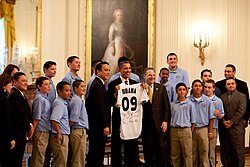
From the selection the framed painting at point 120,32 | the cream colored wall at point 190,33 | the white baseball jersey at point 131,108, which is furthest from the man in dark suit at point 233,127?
the framed painting at point 120,32

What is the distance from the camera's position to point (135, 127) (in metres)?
6.89

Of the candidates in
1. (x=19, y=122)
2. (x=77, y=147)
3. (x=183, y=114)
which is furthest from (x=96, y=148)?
(x=183, y=114)

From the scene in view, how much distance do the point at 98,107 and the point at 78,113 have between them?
33 cm

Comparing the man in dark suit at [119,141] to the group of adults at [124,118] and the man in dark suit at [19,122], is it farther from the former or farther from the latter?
the man in dark suit at [19,122]

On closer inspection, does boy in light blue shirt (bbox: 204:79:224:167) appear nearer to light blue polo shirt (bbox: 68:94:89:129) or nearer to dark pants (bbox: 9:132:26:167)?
light blue polo shirt (bbox: 68:94:89:129)

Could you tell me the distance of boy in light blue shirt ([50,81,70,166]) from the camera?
6305 millimetres

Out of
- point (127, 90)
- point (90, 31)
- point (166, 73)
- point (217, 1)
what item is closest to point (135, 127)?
point (127, 90)

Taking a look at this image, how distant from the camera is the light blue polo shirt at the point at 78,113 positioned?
6.48 m

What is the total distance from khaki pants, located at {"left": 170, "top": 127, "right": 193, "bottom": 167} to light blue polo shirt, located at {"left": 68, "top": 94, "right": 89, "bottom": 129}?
1474 millimetres

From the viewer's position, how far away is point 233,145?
24.8 feet

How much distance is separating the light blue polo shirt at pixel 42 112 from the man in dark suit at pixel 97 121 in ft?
2.24

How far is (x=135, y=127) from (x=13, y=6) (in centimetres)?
518

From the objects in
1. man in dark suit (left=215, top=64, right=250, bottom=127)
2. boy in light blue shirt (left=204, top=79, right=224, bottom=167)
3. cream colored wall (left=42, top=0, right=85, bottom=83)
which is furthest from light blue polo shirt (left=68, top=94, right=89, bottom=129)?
cream colored wall (left=42, top=0, right=85, bottom=83)

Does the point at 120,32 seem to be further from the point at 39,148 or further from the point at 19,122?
the point at 19,122
